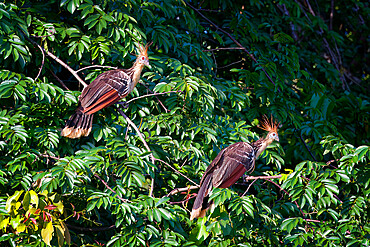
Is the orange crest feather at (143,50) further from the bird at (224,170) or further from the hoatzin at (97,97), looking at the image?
the bird at (224,170)

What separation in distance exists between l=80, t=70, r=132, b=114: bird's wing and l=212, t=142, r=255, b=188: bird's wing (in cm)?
85

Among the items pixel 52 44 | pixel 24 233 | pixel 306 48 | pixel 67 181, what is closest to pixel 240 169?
pixel 67 181

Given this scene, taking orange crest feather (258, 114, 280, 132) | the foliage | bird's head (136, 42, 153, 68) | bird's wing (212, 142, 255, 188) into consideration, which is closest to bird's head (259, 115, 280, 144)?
orange crest feather (258, 114, 280, 132)

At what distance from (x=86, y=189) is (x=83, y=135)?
47cm

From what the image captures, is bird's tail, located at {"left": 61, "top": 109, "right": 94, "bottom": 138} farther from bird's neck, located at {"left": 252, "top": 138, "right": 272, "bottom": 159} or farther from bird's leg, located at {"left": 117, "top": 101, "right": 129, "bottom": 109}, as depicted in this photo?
bird's neck, located at {"left": 252, "top": 138, "right": 272, "bottom": 159}

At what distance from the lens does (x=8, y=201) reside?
2713mm

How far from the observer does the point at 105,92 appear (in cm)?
329

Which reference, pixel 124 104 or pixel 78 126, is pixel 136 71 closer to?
pixel 124 104

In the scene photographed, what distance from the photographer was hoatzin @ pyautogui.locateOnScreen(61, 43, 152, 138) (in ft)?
10.6

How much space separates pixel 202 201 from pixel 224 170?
11.5 inches

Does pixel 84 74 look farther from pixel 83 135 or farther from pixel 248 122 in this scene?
pixel 248 122

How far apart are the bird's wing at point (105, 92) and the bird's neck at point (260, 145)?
3.45ft

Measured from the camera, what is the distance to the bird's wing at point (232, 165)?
3.23 meters

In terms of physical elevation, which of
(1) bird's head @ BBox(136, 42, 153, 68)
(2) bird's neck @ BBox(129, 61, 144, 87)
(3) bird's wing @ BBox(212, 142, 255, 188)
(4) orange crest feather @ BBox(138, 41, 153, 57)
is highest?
(4) orange crest feather @ BBox(138, 41, 153, 57)
